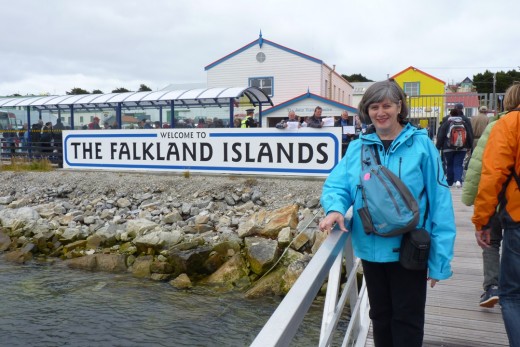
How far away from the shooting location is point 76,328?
6703 millimetres

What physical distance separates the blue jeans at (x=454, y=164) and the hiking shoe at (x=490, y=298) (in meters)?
6.64

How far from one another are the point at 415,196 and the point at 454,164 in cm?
892

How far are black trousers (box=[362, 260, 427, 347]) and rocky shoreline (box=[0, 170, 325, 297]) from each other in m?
4.81

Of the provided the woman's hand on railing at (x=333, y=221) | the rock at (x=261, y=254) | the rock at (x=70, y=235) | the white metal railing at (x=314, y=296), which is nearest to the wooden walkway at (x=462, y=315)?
the white metal railing at (x=314, y=296)

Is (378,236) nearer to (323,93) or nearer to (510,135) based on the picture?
(510,135)

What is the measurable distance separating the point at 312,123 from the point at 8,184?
9.84 meters

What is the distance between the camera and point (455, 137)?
32.6ft

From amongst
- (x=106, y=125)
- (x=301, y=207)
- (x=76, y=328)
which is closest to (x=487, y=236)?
(x=76, y=328)

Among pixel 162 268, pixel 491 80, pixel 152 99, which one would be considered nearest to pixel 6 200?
pixel 152 99

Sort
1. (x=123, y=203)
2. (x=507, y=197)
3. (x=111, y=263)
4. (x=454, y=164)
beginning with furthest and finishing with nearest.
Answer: (x=123, y=203), (x=454, y=164), (x=111, y=263), (x=507, y=197)

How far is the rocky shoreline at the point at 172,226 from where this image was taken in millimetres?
8406

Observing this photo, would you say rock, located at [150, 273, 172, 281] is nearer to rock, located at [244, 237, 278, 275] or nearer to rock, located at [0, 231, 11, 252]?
rock, located at [244, 237, 278, 275]

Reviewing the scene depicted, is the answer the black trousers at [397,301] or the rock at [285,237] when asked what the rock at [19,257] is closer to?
the rock at [285,237]

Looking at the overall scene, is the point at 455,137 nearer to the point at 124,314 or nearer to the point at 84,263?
the point at 124,314
